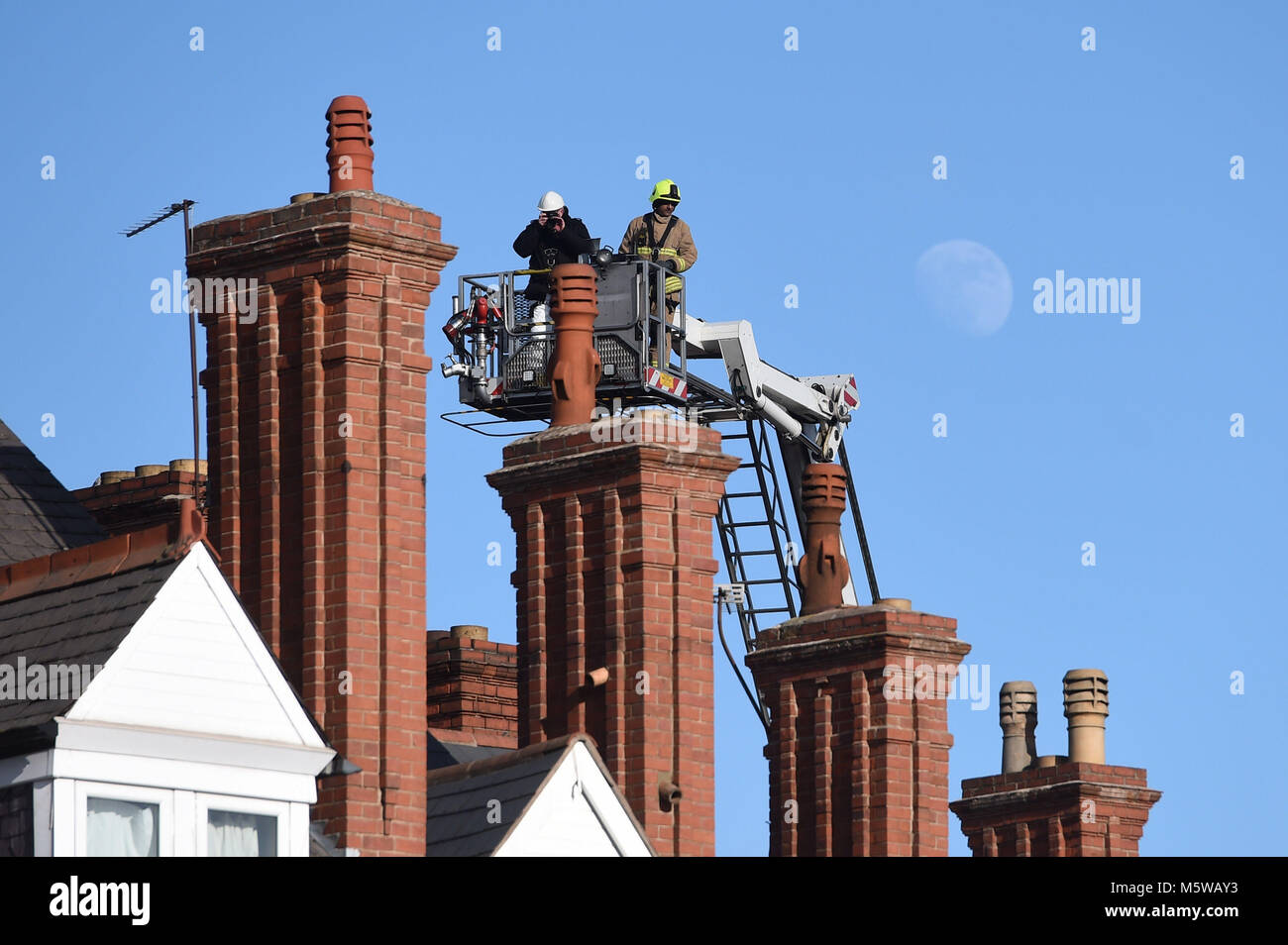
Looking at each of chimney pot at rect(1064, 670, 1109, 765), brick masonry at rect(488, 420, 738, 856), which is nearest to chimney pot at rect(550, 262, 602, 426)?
brick masonry at rect(488, 420, 738, 856)

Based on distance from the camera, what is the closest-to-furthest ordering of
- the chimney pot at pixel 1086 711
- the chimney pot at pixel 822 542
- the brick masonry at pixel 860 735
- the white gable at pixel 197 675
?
1. the white gable at pixel 197 675
2. the brick masonry at pixel 860 735
3. the chimney pot at pixel 822 542
4. the chimney pot at pixel 1086 711

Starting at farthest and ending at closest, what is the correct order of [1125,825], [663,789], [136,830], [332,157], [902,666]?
[1125,825]
[902,666]
[663,789]
[332,157]
[136,830]

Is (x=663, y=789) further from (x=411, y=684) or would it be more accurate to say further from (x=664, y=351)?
(x=664, y=351)

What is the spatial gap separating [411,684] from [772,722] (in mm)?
7685

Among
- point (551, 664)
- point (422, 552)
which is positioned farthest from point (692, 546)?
point (422, 552)

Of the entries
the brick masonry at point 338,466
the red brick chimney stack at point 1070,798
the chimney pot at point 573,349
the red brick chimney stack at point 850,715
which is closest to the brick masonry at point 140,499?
the chimney pot at point 573,349

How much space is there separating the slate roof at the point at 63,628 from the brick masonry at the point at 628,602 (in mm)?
5165

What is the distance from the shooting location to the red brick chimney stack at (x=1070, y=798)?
27.8m

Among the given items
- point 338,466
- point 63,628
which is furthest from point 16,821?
point 338,466

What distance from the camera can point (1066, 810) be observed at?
27938mm

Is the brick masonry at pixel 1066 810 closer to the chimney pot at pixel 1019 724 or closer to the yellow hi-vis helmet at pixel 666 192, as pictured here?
the chimney pot at pixel 1019 724

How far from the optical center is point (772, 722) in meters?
24.5

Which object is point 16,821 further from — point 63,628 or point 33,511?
point 33,511
